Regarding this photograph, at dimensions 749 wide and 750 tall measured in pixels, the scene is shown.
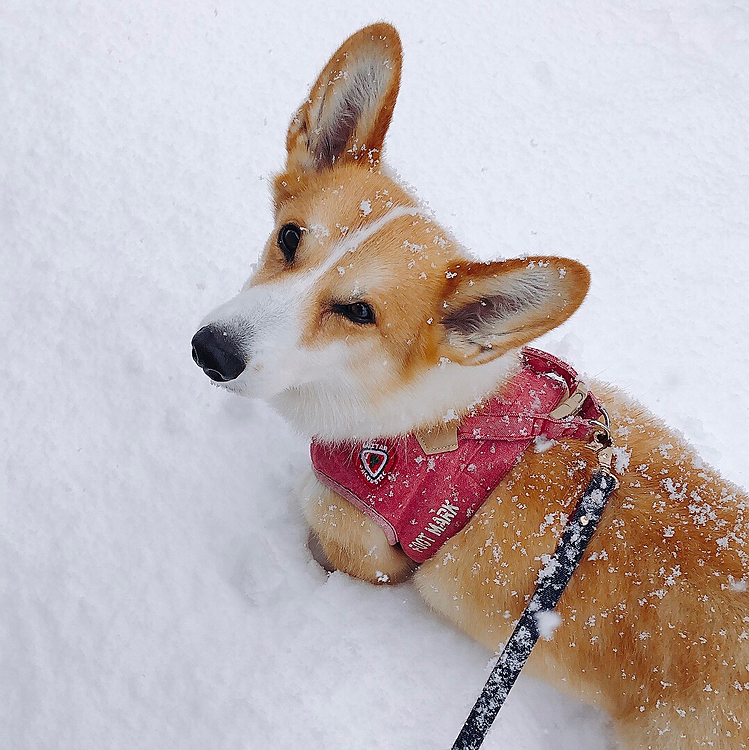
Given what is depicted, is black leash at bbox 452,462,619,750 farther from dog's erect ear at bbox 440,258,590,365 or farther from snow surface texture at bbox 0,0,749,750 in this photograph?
snow surface texture at bbox 0,0,749,750

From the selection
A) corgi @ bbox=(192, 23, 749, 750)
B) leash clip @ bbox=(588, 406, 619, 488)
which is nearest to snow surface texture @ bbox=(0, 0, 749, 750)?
corgi @ bbox=(192, 23, 749, 750)

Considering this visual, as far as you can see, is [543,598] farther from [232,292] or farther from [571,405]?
[232,292]

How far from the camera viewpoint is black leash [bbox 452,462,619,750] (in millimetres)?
1450

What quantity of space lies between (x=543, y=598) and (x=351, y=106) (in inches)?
58.0

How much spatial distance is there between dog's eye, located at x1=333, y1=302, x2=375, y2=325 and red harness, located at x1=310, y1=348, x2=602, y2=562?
0.39 meters

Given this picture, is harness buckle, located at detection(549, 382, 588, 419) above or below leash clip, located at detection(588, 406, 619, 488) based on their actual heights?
above

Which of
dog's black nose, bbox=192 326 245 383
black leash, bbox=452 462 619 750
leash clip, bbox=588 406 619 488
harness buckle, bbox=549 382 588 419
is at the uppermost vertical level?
dog's black nose, bbox=192 326 245 383

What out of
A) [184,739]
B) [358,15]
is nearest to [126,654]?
[184,739]

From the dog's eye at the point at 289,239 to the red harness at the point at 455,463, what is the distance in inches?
23.3

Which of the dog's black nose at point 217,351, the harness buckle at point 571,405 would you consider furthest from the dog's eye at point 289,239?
the harness buckle at point 571,405

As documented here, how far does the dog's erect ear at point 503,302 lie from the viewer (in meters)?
1.37

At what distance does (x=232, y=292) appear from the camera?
2.70 metres

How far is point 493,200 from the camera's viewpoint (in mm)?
3148

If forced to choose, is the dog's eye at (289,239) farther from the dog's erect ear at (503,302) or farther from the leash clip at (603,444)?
the leash clip at (603,444)
